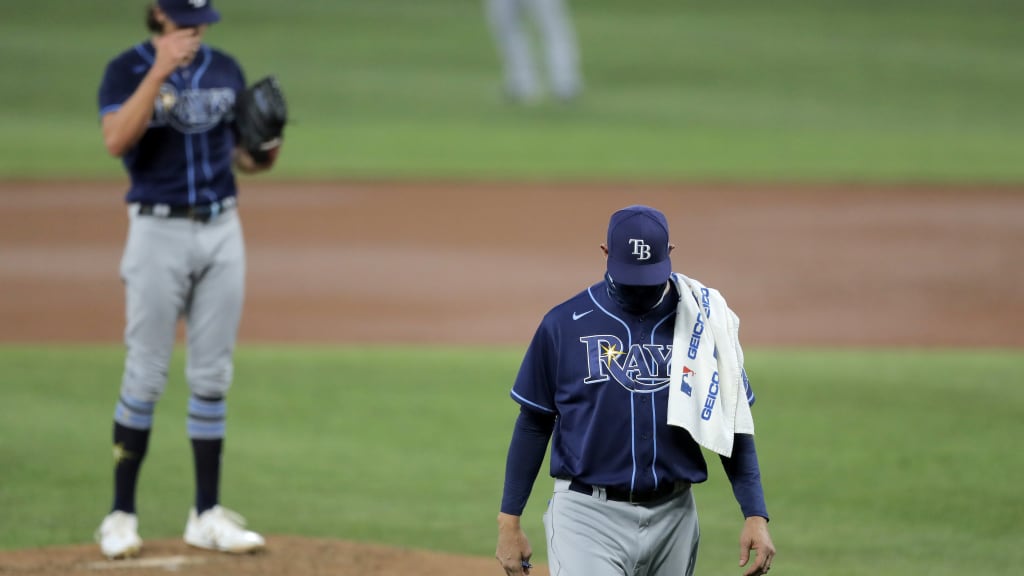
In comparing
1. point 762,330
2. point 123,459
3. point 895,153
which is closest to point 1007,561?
point 123,459

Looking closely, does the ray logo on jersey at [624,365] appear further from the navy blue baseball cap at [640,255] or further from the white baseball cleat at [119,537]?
the white baseball cleat at [119,537]

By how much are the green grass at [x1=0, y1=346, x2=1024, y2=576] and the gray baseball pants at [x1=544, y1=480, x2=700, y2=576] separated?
2034 mm

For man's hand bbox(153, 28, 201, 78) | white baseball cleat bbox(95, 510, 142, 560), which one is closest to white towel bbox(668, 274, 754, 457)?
man's hand bbox(153, 28, 201, 78)

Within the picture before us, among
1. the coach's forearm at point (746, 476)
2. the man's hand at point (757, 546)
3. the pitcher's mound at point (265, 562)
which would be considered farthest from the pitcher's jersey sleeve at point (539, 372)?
the pitcher's mound at point (265, 562)

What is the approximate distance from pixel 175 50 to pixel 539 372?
247 cm

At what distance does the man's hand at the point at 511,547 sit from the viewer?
4.35 m

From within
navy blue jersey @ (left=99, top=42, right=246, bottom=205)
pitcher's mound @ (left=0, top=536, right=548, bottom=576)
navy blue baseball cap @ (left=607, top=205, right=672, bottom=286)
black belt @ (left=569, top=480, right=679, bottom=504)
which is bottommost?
pitcher's mound @ (left=0, top=536, right=548, bottom=576)

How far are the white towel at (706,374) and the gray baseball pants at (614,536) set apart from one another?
251 mm

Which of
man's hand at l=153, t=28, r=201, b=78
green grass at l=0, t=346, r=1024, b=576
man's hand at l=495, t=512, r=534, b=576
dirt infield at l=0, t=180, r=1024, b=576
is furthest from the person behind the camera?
dirt infield at l=0, t=180, r=1024, b=576

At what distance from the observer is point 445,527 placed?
701 centimetres

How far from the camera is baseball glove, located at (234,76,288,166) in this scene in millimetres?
6297

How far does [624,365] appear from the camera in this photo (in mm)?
4320

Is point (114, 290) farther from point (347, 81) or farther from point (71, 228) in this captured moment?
point (347, 81)

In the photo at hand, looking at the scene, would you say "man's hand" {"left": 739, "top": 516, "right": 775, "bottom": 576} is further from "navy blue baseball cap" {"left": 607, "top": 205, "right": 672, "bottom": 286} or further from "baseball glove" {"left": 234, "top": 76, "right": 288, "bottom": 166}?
"baseball glove" {"left": 234, "top": 76, "right": 288, "bottom": 166}
